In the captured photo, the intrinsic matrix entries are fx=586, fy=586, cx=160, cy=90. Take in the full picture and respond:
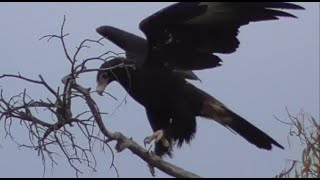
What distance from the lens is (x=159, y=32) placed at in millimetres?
3787

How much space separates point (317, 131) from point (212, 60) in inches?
39.1

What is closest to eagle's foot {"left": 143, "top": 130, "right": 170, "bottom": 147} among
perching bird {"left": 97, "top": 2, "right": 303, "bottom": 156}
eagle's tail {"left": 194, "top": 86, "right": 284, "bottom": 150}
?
perching bird {"left": 97, "top": 2, "right": 303, "bottom": 156}

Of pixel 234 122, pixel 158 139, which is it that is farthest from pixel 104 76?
pixel 234 122

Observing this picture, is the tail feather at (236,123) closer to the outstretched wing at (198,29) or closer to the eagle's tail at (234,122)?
the eagle's tail at (234,122)

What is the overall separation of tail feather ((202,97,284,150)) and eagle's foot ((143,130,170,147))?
42 cm

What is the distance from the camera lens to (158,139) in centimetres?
367

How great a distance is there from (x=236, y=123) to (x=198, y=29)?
0.68 meters

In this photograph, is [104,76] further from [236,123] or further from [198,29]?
[236,123]

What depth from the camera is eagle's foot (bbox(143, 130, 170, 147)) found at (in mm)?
3481

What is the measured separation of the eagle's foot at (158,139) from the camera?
137 inches

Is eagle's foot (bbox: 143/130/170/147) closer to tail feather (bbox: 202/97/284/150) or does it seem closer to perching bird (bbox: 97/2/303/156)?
perching bird (bbox: 97/2/303/156)

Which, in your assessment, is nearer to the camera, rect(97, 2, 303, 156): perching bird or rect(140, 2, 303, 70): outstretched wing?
rect(140, 2, 303, 70): outstretched wing

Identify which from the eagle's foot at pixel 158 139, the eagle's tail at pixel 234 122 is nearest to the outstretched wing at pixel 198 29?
the eagle's tail at pixel 234 122

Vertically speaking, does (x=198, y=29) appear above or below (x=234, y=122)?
above
